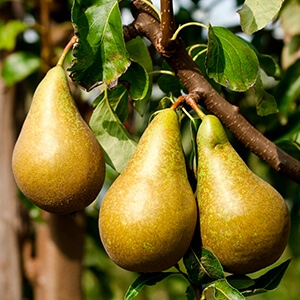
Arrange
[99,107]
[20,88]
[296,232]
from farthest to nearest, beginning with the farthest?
[20,88] → [296,232] → [99,107]

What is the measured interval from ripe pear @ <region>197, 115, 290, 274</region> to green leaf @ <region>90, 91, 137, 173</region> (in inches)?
8.3

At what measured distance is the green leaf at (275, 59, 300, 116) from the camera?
1.12 m

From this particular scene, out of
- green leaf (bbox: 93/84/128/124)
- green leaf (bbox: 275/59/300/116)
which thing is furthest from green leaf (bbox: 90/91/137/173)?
green leaf (bbox: 275/59/300/116)

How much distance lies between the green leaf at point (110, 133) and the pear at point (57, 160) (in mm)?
118

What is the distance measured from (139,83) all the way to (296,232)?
769mm

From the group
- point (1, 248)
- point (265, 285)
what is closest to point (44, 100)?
point (265, 285)

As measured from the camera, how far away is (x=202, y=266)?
2.05ft

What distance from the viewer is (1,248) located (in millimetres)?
1717

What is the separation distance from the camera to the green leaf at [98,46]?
69 cm

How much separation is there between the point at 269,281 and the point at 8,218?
128 cm

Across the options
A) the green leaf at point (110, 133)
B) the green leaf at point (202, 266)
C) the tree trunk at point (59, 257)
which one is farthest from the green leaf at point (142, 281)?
the tree trunk at point (59, 257)

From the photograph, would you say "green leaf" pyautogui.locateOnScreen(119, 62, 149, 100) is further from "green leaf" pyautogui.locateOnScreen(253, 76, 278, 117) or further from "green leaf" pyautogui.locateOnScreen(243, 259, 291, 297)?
"green leaf" pyautogui.locateOnScreen(243, 259, 291, 297)

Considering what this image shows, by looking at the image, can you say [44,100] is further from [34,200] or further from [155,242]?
[155,242]

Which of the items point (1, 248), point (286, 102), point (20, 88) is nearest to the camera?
point (286, 102)
